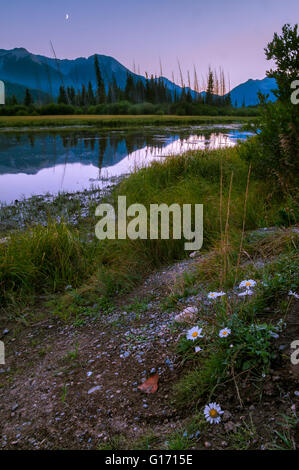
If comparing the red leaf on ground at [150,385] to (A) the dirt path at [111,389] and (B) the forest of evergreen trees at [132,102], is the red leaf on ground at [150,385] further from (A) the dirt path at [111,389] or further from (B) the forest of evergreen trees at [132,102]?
(B) the forest of evergreen trees at [132,102]

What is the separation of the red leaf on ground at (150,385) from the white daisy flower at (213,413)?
575 millimetres

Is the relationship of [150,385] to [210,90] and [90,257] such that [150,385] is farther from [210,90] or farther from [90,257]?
[210,90]

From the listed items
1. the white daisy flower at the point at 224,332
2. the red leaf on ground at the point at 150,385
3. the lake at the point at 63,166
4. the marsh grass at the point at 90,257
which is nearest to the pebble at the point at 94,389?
the red leaf on ground at the point at 150,385

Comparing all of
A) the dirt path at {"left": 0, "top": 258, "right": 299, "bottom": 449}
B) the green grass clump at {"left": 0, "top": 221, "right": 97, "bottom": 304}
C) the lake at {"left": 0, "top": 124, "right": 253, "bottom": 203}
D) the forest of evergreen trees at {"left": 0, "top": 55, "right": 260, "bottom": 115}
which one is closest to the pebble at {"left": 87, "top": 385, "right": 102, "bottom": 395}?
the dirt path at {"left": 0, "top": 258, "right": 299, "bottom": 449}

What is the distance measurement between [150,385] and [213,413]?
0.69 meters

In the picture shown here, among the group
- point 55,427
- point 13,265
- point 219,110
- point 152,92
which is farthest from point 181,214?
point 152,92

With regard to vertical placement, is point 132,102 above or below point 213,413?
above

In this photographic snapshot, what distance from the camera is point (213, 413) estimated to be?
182cm

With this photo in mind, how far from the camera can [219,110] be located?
245 feet

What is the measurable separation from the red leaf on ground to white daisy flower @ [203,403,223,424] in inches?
22.7

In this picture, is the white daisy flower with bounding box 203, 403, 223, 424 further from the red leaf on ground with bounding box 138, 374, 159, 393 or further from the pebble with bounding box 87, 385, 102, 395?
the pebble with bounding box 87, 385, 102, 395

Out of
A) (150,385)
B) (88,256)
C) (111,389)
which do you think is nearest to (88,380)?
(111,389)

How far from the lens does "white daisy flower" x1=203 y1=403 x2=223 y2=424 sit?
1803 mm
